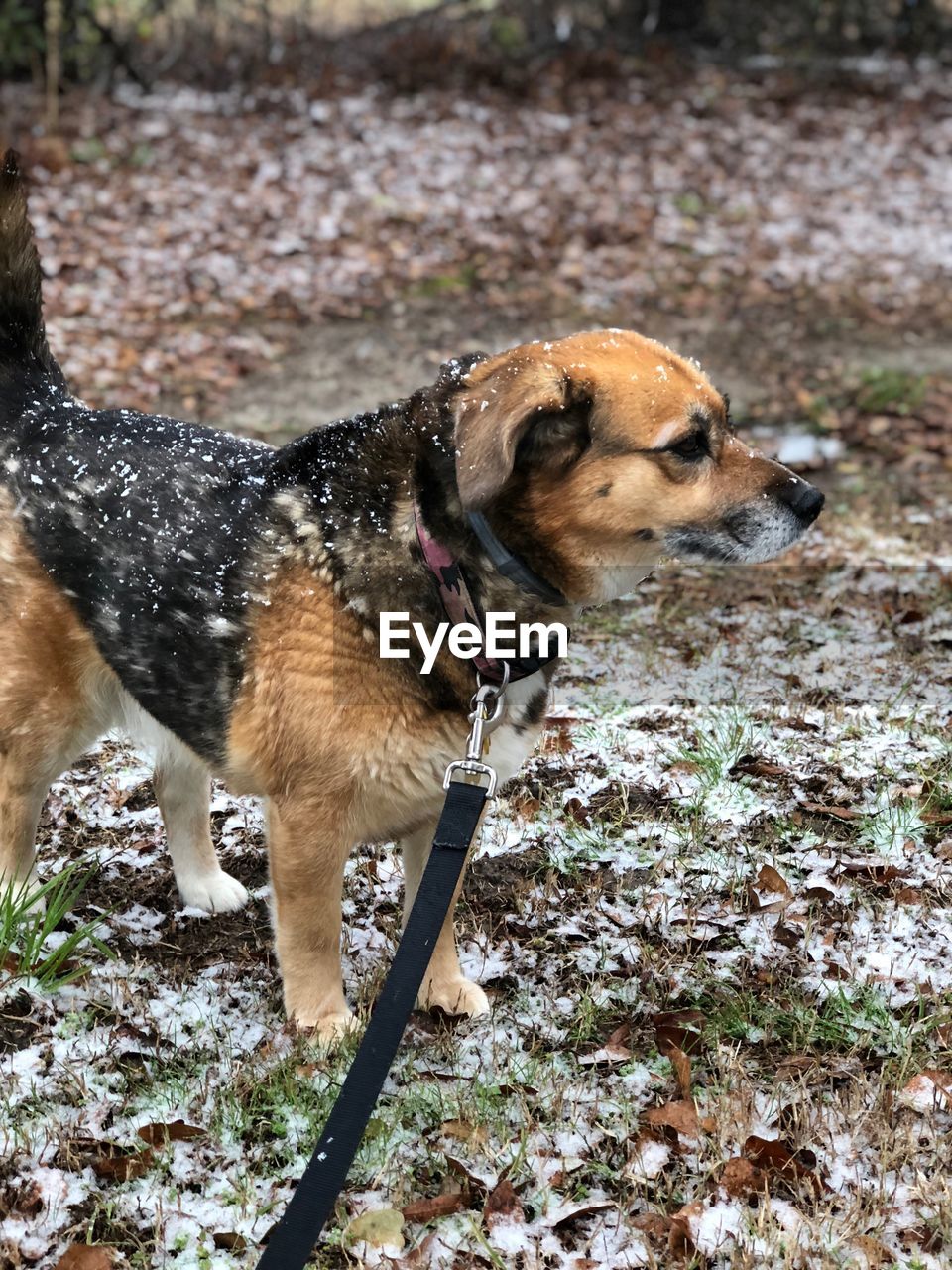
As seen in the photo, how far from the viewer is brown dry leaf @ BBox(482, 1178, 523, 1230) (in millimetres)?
2982

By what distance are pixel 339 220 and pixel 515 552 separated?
38.3 feet

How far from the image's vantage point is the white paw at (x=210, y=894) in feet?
14.1

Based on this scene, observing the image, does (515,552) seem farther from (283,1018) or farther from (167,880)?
(167,880)

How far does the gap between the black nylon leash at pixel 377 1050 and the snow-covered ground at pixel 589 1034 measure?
0.69 meters

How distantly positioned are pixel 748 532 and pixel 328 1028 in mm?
1841

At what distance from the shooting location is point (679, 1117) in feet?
10.5

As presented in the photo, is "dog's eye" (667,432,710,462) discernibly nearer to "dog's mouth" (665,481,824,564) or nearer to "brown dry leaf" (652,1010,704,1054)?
"dog's mouth" (665,481,824,564)

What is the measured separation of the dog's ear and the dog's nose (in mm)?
595

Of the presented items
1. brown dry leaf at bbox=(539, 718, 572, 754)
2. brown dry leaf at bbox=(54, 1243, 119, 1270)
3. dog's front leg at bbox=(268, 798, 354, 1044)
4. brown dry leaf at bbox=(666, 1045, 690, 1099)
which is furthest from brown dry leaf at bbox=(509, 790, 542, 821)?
brown dry leaf at bbox=(54, 1243, 119, 1270)

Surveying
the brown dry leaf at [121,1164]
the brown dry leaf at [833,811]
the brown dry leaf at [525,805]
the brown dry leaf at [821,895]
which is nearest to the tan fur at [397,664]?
the brown dry leaf at [121,1164]

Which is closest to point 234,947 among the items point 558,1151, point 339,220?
point 558,1151

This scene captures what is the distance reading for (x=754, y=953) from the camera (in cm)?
382

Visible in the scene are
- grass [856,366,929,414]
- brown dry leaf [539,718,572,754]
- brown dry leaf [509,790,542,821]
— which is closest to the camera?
brown dry leaf [509,790,542,821]

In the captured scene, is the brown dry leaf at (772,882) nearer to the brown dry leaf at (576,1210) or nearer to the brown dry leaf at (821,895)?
the brown dry leaf at (821,895)
